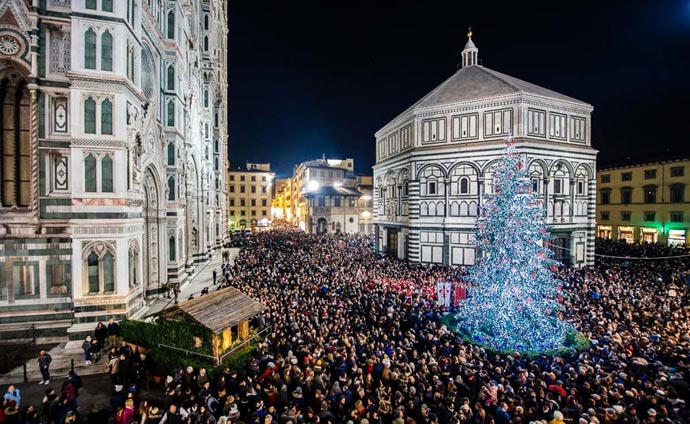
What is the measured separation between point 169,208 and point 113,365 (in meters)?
12.7

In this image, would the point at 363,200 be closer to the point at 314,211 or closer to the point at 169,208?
the point at 314,211

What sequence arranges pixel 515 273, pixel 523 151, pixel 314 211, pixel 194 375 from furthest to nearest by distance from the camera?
pixel 314 211 < pixel 523 151 < pixel 515 273 < pixel 194 375

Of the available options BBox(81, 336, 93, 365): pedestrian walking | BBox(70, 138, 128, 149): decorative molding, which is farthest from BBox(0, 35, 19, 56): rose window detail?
BBox(81, 336, 93, 365): pedestrian walking

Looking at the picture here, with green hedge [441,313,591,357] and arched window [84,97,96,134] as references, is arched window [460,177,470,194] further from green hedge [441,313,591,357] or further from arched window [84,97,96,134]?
arched window [84,97,96,134]

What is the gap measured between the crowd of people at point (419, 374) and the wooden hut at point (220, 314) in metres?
0.94

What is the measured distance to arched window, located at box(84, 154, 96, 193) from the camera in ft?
44.5

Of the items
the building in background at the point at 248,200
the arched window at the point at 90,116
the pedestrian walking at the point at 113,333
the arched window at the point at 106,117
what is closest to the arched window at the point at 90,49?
the arched window at the point at 90,116

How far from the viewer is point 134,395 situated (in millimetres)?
8812

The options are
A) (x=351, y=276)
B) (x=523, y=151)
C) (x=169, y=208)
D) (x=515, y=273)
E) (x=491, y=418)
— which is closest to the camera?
(x=491, y=418)

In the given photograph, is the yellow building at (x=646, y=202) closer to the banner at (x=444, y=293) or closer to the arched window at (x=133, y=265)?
the banner at (x=444, y=293)

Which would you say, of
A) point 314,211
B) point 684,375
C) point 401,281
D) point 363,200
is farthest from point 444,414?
point 363,200

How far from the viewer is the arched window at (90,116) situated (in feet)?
44.4

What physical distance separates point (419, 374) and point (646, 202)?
49.6 meters

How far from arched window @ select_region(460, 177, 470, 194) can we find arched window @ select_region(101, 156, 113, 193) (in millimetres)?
26880
